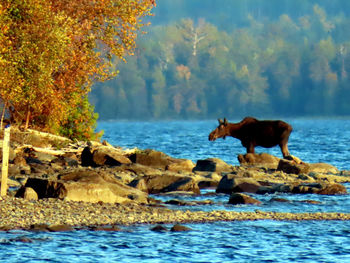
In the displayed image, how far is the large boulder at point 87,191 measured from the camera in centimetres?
2556

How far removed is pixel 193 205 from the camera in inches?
1058

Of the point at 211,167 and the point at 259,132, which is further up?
the point at 259,132

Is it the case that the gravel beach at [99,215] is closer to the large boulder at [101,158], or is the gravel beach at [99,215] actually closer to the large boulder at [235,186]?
the large boulder at [235,186]

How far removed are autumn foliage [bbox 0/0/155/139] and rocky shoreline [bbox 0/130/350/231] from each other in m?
2.20

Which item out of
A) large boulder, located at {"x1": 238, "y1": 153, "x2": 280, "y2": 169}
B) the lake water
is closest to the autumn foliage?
large boulder, located at {"x1": 238, "y1": 153, "x2": 280, "y2": 169}

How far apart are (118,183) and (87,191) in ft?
9.70

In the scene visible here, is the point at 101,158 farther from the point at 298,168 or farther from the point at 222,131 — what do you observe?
the point at 222,131

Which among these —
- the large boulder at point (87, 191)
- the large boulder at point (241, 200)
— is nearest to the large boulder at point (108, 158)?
the large boulder at point (87, 191)

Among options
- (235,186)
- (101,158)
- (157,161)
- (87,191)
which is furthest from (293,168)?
(87,191)

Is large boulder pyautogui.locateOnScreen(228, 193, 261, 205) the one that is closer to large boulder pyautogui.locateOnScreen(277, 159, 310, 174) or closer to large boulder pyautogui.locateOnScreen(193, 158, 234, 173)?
large boulder pyautogui.locateOnScreen(277, 159, 310, 174)

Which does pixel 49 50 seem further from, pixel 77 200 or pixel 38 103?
pixel 77 200

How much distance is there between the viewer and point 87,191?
84.7 ft

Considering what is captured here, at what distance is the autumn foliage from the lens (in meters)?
35.4

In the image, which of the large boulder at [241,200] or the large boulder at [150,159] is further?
the large boulder at [150,159]
